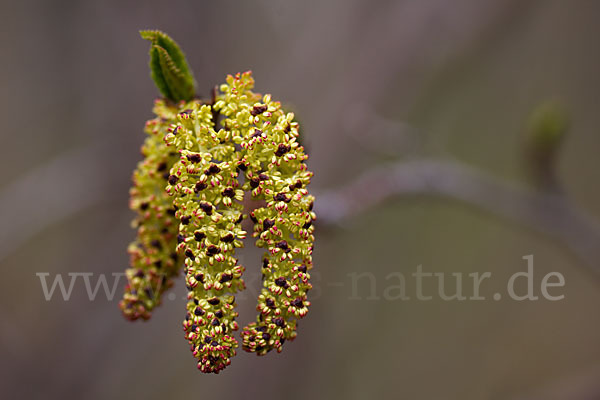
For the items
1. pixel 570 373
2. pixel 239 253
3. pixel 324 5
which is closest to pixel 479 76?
pixel 324 5

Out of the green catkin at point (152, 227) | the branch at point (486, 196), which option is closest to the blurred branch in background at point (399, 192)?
the branch at point (486, 196)

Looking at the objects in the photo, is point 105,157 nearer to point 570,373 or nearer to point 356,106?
point 356,106

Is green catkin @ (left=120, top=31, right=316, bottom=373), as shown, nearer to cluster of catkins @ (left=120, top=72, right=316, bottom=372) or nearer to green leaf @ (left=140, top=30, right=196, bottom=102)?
cluster of catkins @ (left=120, top=72, right=316, bottom=372)

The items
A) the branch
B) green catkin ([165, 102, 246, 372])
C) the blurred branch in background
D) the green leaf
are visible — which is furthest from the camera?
the branch

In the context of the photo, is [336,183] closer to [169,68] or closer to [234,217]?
[169,68]

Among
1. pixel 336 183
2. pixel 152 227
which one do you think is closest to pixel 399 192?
pixel 336 183

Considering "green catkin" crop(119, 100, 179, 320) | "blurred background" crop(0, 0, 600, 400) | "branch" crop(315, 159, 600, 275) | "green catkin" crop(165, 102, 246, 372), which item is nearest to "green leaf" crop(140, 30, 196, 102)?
"green catkin" crop(119, 100, 179, 320)

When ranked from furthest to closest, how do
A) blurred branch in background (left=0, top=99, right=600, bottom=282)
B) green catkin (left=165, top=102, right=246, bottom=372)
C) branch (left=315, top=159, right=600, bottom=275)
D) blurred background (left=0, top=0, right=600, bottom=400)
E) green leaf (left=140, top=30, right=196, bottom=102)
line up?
blurred background (left=0, top=0, right=600, bottom=400)
branch (left=315, top=159, right=600, bottom=275)
blurred branch in background (left=0, top=99, right=600, bottom=282)
green leaf (left=140, top=30, right=196, bottom=102)
green catkin (left=165, top=102, right=246, bottom=372)
